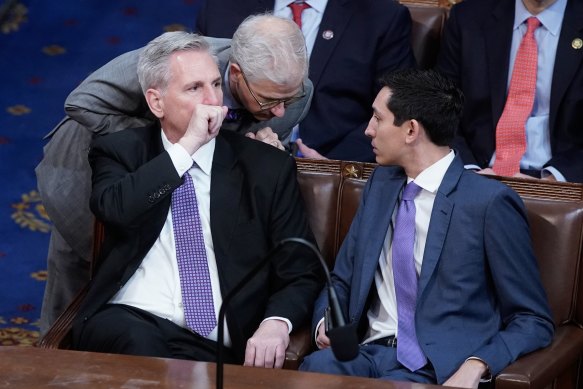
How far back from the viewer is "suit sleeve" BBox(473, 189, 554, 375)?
2686 millimetres

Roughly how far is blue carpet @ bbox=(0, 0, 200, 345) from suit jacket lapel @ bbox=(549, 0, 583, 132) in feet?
6.19

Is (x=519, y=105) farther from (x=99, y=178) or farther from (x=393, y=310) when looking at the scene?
(x=99, y=178)

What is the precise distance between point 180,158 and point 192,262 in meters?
0.27

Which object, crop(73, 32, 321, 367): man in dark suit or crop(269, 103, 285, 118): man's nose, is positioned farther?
crop(269, 103, 285, 118): man's nose

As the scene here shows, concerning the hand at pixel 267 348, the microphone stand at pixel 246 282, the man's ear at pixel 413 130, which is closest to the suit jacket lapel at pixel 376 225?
the man's ear at pixel 413 130

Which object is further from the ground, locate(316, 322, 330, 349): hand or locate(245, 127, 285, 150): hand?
locate(245, 127, 285, 150): hand

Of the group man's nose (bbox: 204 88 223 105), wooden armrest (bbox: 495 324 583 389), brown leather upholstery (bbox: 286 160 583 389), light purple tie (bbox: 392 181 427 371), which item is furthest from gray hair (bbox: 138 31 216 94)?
wooden armrest (bbox: 495 324 583 389)

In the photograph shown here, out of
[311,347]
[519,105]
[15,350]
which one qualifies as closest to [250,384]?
[15,350]

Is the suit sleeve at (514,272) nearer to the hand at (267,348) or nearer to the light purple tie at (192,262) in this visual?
the hand at (267,348)

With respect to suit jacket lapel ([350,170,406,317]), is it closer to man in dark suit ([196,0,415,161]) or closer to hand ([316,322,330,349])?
hand ([316,322,330,349])

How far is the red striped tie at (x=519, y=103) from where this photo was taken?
3.63 metres

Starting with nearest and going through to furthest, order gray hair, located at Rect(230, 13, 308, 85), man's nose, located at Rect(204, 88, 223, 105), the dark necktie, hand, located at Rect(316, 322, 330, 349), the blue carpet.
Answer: hand, located at Rect(316, 322, 330, 349) < man's nose, located at Rect(204, 88, 223, 105) < gray hair, located at Rect(230, 13, 308, 85) < the dark necktie < the blue carpet

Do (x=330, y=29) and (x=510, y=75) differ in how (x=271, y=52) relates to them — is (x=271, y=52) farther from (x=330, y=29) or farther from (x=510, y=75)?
(x=510, y=75)

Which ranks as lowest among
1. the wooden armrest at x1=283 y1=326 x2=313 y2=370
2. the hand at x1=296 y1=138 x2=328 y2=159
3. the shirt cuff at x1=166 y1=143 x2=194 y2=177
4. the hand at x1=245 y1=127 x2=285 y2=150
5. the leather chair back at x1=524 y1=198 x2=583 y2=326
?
the wooden armrest at x1=283 y1=326 x2=313 y2=370
